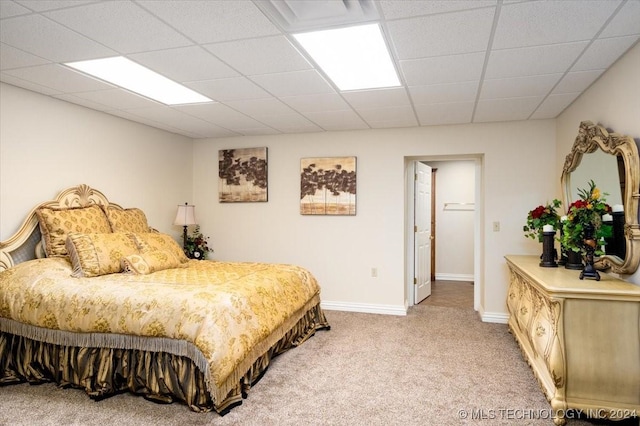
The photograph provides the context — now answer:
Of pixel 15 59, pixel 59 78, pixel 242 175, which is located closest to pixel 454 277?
pixel 242 175

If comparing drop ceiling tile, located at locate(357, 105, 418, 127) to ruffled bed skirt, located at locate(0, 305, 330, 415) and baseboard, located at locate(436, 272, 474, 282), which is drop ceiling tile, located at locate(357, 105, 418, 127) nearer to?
ruffled bed skirt, located at locate(0, 305, 330, 415)

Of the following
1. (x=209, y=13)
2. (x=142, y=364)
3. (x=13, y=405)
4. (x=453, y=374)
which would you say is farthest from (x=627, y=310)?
(x=13, y=405)

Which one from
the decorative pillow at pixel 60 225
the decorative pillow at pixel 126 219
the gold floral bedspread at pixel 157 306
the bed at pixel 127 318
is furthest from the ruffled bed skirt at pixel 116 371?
the decorative pillow at pixel 126 219

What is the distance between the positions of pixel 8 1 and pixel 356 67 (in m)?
1.98

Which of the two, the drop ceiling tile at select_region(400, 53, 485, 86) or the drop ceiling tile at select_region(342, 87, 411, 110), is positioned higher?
the drop ceiling tile at select_region(342, 87, 411, 110)

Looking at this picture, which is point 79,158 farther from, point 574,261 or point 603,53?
point 574,261

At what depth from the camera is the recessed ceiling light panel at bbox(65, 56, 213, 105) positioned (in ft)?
9.02

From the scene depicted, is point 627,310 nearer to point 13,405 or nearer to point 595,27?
point 595,27

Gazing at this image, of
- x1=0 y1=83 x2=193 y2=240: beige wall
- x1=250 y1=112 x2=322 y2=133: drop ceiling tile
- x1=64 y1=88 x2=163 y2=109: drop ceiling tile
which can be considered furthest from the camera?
x1=250 y1=112 x2=322 y2=133: drop ceiling tile

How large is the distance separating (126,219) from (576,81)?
425 cm

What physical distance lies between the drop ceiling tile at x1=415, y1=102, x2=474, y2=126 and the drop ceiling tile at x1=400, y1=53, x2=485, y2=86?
0.74 meters

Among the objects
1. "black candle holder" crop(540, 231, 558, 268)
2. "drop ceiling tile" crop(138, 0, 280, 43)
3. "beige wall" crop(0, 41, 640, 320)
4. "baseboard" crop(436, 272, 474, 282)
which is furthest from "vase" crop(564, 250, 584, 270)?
"baseboard" crop(436, 272, 474, 282)

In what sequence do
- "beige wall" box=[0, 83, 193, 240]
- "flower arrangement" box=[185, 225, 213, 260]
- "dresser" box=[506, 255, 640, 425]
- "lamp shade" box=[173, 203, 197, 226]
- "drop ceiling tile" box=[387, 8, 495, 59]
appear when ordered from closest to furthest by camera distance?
"drop ceiling tile" box=[387, 8, 495, 59] < "dresser" box=[506, 255, 640, 425] < "beige wall" box=[0, 83, 193, 240] < "lamp shade" box=[173, 203, 197, 226] < "flower arrangement" box=[185, 225, 213, 260]

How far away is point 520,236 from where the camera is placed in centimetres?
442
